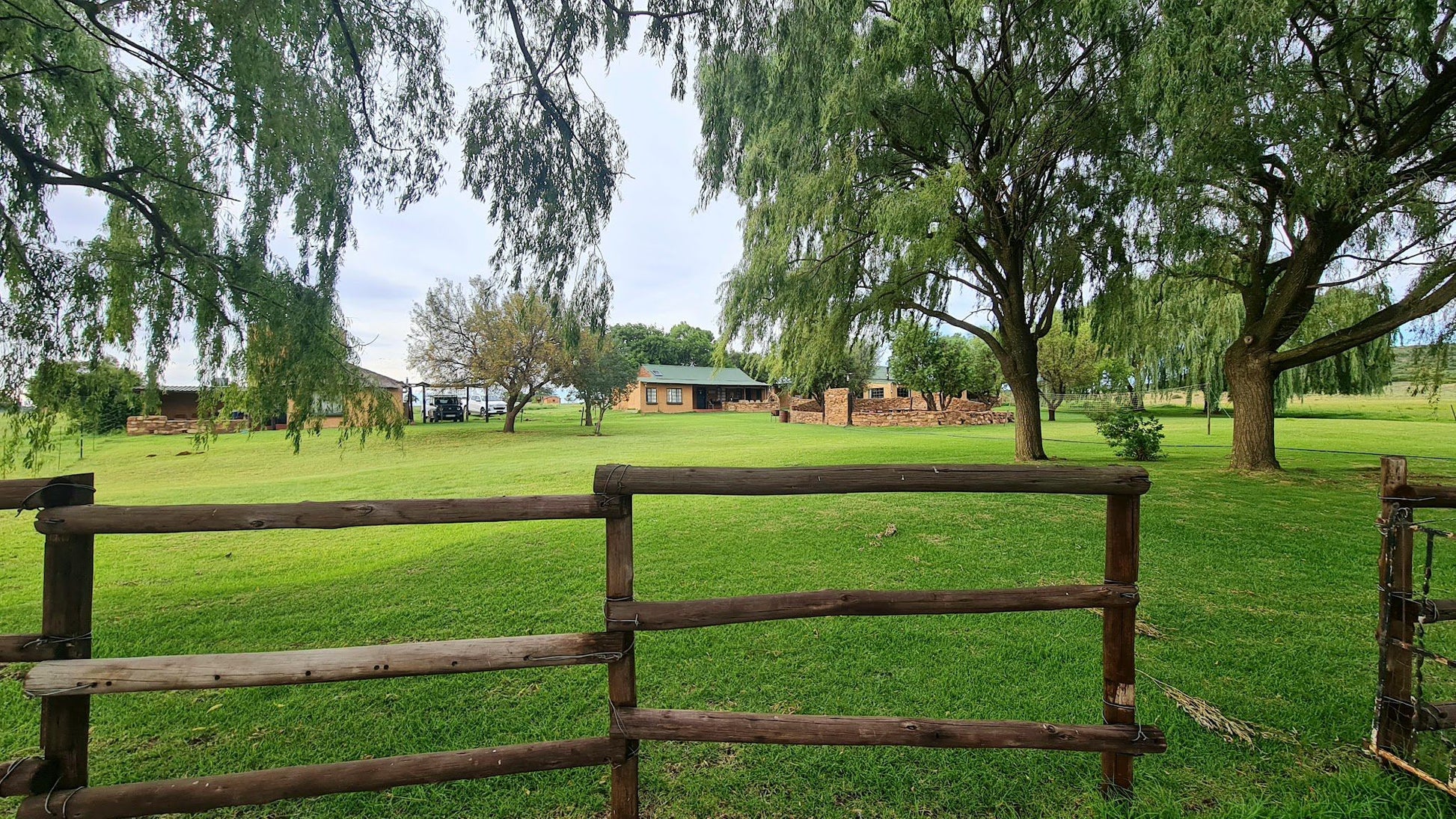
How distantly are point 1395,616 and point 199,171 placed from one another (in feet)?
21.4

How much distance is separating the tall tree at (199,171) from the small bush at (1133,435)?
1322 centimetres

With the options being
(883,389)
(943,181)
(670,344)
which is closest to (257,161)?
(943,181)

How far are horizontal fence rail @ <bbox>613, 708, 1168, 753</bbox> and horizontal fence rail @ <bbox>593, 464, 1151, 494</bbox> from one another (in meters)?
0.79

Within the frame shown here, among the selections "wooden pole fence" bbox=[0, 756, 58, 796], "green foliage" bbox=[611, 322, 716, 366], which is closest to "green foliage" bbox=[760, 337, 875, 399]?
"wooden pole fence" bbox=[0, 756, 58, 796]

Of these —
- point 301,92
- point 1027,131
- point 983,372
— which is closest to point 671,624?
point 301,92

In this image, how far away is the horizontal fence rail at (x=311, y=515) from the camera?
6.14 ft

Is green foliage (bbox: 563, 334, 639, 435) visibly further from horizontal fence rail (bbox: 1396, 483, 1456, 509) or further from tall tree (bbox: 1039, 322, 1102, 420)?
horizontal fence rail (bbox: 1396, 483, 1456, 509)

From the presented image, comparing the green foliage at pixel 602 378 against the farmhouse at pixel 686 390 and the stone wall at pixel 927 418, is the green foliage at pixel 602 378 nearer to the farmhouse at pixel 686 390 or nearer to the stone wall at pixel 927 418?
the stone wall at pixel 927 418

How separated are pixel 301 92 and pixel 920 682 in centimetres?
482

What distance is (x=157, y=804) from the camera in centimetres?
186

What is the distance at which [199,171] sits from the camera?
3688 mm

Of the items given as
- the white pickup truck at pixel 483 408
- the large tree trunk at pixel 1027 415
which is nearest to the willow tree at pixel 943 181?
the large tree trunk at pixel 1027 415

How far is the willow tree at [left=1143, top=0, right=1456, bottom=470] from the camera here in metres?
6.12

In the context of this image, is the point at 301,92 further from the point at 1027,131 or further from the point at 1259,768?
the point at 1027,131
